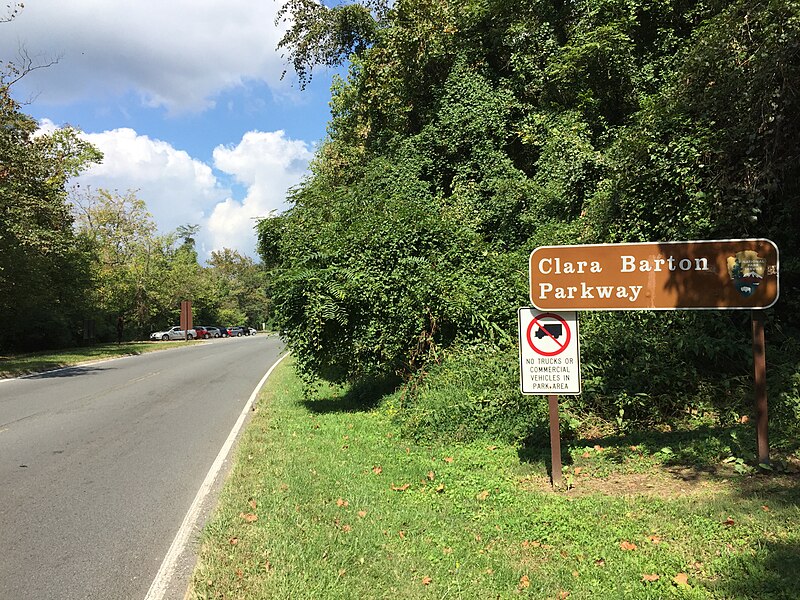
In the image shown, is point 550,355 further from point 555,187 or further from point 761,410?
point 555,187

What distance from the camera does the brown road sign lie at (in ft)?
17.1

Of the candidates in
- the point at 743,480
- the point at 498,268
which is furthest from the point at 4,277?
the point at 743,480

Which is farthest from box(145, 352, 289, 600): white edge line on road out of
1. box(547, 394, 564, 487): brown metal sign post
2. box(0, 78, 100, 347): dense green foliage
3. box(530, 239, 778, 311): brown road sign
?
box(0, 78, 100, 347): dense green foliage

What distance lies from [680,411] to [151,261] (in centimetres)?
4973

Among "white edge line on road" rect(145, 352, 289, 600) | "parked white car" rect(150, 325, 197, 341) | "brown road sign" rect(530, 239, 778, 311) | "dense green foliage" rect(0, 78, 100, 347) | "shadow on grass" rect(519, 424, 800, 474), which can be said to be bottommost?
"white edge line on road" rect(145, 352, 289, 600)

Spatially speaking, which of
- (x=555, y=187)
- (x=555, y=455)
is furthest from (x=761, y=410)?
(x=555, y=187)

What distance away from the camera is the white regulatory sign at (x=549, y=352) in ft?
18.2

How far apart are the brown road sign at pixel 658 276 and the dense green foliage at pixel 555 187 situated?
1.88 metres

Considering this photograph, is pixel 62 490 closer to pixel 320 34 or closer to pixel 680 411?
pixel 680 411

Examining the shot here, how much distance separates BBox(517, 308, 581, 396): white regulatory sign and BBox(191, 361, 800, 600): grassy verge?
0.98m

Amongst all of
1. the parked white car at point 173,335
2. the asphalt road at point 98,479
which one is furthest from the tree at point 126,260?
the asphalt road at point 98,479

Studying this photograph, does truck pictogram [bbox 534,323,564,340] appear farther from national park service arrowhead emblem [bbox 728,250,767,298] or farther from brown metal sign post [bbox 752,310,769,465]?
brown metal sign post [bbox 752,310,769,465]

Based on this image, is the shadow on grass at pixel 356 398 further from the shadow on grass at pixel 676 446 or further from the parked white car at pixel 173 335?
the parked white car at pixel 173 335

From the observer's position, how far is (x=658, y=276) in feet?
17.8
